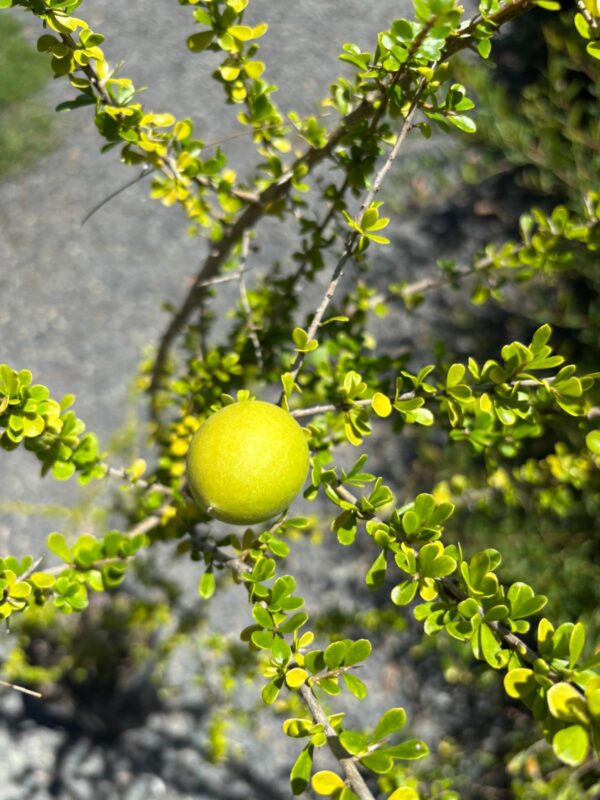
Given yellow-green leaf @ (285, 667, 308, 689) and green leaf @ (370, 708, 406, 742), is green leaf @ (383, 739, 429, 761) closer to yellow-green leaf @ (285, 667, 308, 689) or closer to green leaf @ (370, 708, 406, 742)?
green leaf @ (370, 708, 406, 742)

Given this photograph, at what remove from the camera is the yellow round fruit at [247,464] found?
2.67 ft

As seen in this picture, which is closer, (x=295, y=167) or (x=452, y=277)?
(x=295, y=167)

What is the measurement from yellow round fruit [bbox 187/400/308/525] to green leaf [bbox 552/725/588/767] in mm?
405

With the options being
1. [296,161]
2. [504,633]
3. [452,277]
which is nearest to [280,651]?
[504,633]

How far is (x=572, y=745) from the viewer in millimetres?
560

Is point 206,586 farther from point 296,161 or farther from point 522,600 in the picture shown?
point 296,161

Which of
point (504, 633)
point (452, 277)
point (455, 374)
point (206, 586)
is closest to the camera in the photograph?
point (504, 633)

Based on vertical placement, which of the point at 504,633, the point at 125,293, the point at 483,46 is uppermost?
the point at 483,46

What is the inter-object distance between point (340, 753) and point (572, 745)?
0.93 ft

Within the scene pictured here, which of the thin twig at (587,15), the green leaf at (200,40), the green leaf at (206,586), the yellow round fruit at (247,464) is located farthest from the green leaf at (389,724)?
the green leaf at (200,40)

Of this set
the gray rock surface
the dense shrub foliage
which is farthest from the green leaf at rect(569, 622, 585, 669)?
the gray rock surface

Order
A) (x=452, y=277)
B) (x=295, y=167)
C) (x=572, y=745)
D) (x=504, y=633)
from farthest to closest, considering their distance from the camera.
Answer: (x=452, y=277), (x=295, y=167), (x=504, y=633), (x=572, y=745)

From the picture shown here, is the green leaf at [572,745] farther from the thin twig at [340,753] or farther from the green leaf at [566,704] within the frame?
the thin twig at [340,753]

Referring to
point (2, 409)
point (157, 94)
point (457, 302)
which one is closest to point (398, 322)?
point (457, 302)
